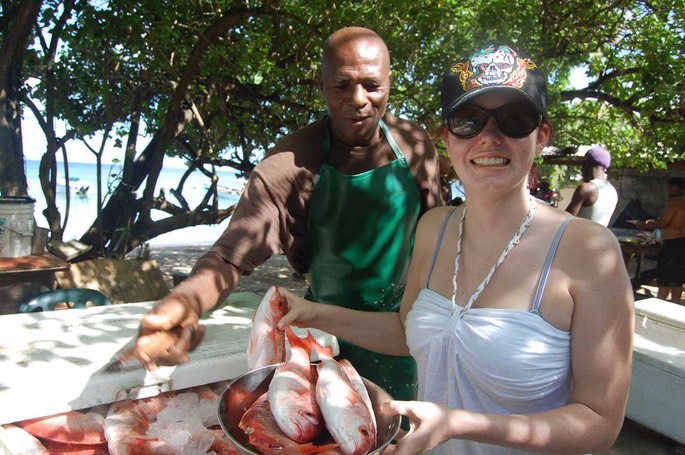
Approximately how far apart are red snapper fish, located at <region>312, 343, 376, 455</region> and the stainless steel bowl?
4 cm

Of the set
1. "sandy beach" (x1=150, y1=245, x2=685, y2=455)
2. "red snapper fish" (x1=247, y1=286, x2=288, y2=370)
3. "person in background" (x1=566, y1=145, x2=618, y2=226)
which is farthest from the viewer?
"person in background" (x1=566, y1=145, x2=618, y2=226)

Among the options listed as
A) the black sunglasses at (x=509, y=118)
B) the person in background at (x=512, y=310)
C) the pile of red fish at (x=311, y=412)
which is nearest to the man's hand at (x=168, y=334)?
the pile of red fish at (x=311, y=412)

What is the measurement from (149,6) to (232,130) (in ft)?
10.9

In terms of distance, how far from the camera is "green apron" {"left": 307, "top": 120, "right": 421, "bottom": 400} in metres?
2.43

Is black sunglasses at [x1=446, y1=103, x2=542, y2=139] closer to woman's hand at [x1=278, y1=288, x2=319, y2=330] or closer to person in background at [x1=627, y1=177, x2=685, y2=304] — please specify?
woman's hand at [x1=278, y1=288, x2=319, y2=330]

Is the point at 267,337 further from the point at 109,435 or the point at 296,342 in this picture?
the point at 109,435

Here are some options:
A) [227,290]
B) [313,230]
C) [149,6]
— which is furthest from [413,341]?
[149,6]

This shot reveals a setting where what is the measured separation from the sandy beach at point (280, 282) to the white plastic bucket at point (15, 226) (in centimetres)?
147

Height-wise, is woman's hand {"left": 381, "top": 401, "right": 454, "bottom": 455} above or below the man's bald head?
below

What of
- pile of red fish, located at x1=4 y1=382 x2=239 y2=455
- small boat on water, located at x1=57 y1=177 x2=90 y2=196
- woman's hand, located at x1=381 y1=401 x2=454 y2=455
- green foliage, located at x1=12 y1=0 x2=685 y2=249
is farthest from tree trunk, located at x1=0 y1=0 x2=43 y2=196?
woman's hand, located at x1=381 y1=401 x2=454 y2=455

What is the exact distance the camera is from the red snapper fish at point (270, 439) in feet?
4.05

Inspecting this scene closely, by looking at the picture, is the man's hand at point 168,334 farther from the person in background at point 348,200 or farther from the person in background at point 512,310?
the person in background at point 512,310

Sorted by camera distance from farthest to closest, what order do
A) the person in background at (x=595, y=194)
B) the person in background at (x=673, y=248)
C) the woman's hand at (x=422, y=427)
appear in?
the person in background at (x=673, y=248), the person in background at (x=595, y=194), the woman's hand at (x=422, y=427)

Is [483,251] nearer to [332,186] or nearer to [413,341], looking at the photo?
[413,341]
